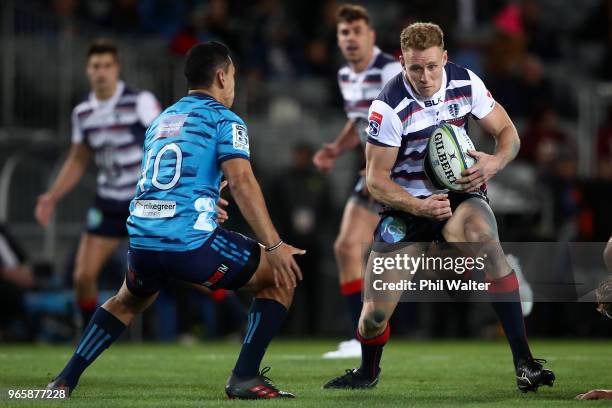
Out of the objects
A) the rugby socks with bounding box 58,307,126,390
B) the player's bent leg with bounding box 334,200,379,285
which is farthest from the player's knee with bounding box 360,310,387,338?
the player's bent leg with bounding box 334,200,379,285

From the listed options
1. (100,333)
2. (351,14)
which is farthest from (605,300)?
(351,14)

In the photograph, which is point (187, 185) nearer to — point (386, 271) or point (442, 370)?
point (386, 271)

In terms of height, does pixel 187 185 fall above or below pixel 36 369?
above

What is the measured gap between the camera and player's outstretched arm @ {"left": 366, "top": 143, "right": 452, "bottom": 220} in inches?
283

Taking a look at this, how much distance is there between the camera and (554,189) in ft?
47.6

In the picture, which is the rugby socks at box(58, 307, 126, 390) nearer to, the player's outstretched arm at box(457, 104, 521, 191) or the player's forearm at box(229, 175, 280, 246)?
the player's forearm at box(229, 175, 280, 246)

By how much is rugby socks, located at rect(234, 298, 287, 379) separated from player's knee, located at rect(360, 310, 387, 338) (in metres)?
0.64

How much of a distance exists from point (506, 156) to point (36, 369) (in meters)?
3.80

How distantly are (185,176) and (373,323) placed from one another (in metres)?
1.50

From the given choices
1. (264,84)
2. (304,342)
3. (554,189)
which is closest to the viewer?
(304,342)

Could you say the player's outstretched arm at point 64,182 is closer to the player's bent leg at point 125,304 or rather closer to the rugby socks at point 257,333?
the player's bent leg at point 125,304

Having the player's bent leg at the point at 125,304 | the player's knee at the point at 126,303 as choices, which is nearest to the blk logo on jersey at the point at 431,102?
the player's bent leg at the point at 125,304

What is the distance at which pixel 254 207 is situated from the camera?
6.67 meters

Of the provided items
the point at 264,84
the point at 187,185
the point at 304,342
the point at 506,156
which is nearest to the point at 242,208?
the point at 187,185
